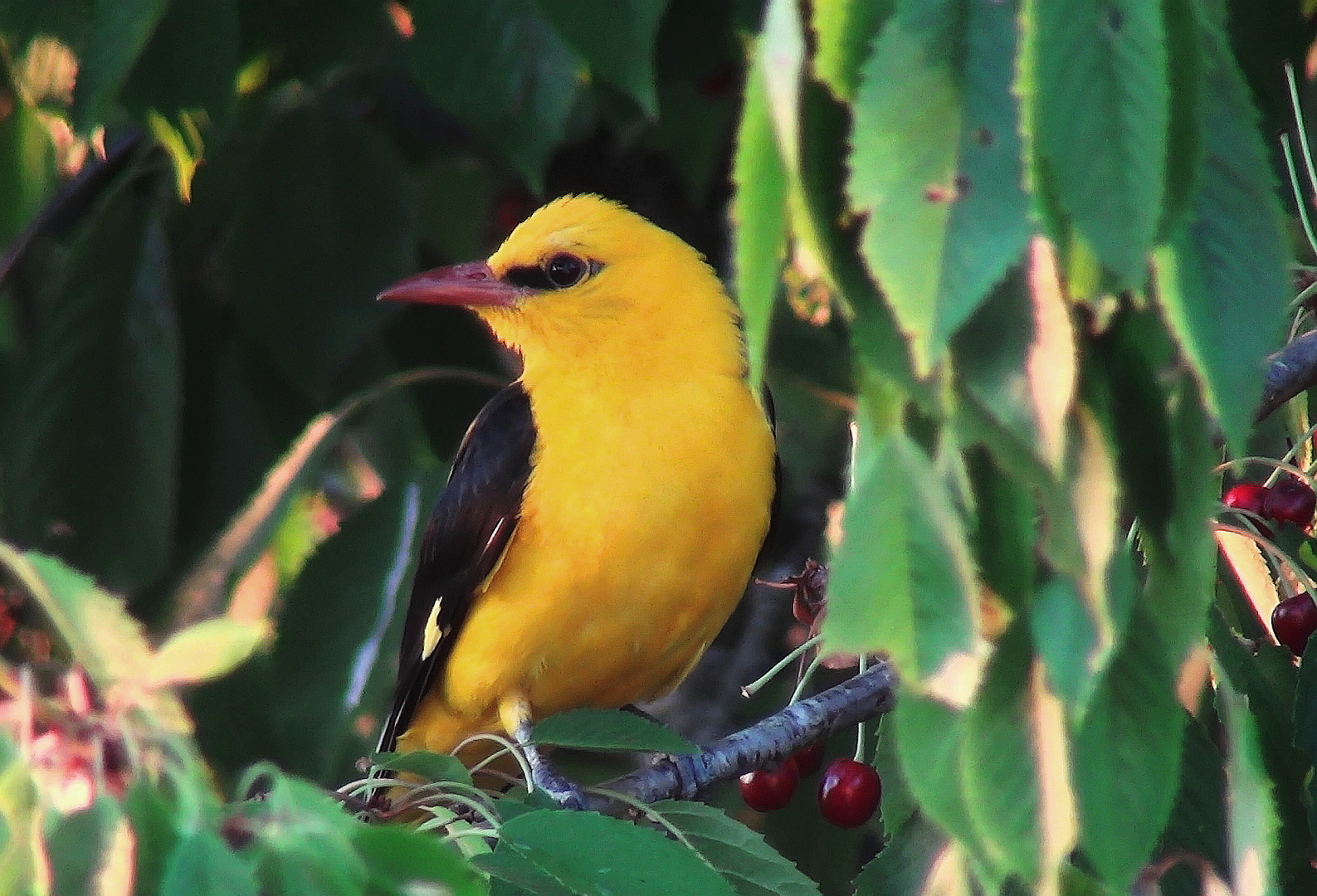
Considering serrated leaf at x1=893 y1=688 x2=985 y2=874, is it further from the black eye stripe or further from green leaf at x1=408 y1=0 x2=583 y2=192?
the black eye stripe

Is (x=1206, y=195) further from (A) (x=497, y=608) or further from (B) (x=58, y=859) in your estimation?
(A) (x=497, y=608)

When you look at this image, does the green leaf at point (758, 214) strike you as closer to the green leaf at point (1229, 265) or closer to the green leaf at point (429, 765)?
the green leaf at point (1229, 265)

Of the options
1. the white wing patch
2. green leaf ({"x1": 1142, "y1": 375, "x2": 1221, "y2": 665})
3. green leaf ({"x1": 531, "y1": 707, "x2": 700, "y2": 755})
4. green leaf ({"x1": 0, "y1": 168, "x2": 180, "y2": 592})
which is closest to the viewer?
green leaf ({"x1": 1142, "y1": 375, "x2": 1221, "y2": 665})

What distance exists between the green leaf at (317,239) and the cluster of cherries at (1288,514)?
79.7 inches

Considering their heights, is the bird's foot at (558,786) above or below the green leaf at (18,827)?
below

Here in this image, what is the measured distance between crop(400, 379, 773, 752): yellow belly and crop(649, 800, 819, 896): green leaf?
101cm

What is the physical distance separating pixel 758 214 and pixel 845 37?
0.48ft

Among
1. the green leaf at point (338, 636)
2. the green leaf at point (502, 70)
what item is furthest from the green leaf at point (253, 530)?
the green leaf at point (502, 70)

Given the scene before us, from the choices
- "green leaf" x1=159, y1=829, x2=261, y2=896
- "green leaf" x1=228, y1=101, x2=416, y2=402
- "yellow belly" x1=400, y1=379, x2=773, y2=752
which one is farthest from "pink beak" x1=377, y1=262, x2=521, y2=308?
"green leaf" x1=159, y1=829, x2=261, y2=896

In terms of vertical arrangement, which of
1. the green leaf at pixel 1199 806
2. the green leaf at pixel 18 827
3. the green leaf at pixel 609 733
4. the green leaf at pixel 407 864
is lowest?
the green leaf at pixel 1199 806

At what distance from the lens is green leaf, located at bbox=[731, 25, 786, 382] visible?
1056mm

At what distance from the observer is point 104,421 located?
3842mm

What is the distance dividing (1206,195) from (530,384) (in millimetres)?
2593

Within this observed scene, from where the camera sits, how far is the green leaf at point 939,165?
3.28ft
